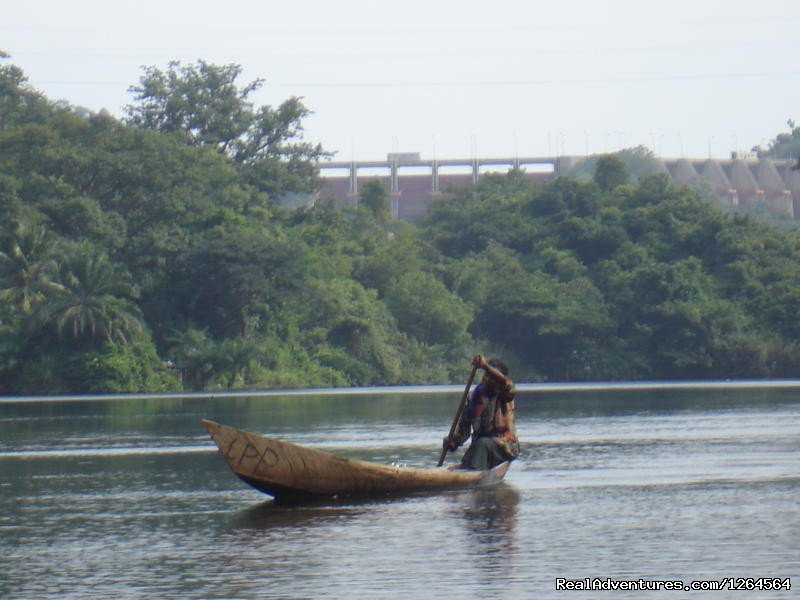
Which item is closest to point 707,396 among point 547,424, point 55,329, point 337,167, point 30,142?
point 547,424

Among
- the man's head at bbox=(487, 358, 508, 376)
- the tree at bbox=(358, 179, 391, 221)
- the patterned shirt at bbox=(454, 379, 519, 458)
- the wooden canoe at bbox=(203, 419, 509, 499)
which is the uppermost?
the tree at bbox=(358, 179, 391, 221)

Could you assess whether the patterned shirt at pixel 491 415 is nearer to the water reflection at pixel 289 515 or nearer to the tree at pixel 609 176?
the water reflection at pixel 289 515

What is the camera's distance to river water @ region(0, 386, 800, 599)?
1464cm

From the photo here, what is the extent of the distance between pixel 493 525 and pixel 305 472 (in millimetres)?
2996

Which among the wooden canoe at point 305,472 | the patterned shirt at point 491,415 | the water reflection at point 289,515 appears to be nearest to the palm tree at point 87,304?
the patterned shirt at point 491,415

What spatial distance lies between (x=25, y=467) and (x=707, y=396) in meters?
32.6

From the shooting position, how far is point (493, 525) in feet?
60.1

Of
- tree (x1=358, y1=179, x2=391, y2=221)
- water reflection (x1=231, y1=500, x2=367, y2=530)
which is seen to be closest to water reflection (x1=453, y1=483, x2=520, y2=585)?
water reflection (x1=231, y1=500, x2=367, y2=530)

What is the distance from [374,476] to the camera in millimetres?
20781

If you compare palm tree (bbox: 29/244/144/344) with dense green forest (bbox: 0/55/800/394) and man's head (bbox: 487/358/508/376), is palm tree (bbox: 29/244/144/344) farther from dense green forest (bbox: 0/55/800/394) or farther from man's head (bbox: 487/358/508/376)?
man's head (bbox: 487/358/508/376)

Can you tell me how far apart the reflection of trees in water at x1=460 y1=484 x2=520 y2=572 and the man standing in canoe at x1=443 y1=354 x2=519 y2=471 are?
0.49 meters

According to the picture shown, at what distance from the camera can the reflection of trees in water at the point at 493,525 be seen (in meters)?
15.5

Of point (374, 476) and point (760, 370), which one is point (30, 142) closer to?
point (760, 370)

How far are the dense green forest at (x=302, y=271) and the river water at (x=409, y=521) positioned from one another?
28.5 metres
